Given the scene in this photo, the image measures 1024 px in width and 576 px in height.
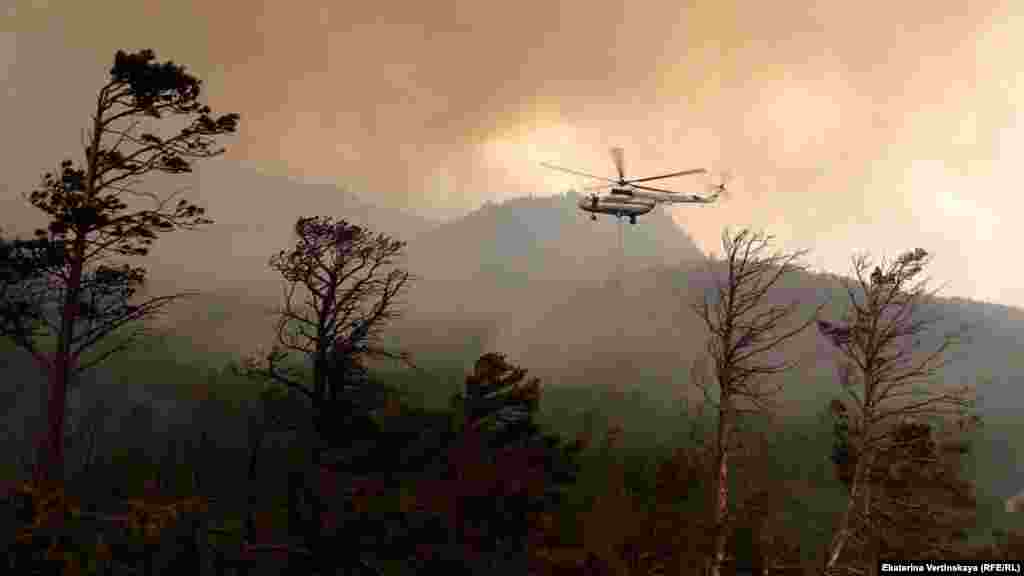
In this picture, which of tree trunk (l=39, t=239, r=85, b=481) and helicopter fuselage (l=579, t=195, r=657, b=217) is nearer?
tree trunk (l=39, t=239, r=85, b=481)

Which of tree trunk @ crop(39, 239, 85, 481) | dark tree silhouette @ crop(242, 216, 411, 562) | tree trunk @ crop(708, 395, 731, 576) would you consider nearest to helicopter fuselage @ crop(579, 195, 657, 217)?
dark tree silhouette @ crop(242, 216, 411, 562)

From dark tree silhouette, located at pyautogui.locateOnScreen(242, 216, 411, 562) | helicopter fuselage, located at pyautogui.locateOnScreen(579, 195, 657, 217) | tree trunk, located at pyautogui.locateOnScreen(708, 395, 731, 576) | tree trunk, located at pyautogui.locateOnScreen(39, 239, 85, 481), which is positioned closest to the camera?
tree trunk, located at pyautogui.locateOnScreen(39, 239, 85, 481)

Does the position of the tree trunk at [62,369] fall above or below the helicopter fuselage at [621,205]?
below

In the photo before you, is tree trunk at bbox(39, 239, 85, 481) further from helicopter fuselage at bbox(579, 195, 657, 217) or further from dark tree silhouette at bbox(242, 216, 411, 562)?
helicopter fuselage at bbox(579, 195, 657, 217)

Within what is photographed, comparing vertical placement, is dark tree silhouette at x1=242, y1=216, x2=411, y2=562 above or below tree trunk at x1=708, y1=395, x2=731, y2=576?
above

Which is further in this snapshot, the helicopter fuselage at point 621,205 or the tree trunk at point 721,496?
the helicopter fuselage at point 621,205

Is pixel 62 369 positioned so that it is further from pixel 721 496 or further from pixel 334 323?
pixel 721 496

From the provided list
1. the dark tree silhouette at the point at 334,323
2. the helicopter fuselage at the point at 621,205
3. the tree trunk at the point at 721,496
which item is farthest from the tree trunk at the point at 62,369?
the helicopter fuselage at the point at 621,205

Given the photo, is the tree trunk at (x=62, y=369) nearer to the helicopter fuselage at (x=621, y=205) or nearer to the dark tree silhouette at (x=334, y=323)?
the dark tree silhouette at (x=334, y=323)

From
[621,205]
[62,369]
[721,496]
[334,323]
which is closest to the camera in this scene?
[62,369]

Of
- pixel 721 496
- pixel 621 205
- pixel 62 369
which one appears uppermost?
pixel 621 205

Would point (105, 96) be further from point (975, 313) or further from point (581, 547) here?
point (975, 313)

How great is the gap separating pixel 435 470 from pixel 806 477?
16211 cm

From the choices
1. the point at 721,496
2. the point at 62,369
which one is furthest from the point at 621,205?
the point at 62,369
